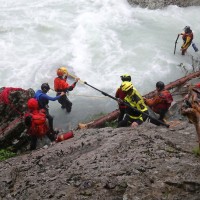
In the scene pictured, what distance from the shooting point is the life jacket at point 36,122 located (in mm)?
7961

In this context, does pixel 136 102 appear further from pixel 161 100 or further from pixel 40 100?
pixel 40 100

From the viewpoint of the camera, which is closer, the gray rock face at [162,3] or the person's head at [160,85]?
the person's head at [160,85]

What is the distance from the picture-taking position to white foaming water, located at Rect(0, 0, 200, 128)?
13352 mm

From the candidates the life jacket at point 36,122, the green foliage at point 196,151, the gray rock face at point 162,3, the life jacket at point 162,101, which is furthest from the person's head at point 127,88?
the gray rock face at point 162,3

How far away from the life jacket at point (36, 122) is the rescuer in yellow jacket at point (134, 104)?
1927 millimetres

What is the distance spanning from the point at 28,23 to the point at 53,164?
12.9 m

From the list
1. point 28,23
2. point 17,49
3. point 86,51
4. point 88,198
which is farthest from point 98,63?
point 88,198

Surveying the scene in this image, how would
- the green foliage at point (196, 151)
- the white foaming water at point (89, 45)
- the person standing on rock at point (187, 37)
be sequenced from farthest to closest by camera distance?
the person standing on rock at point (187, 37) → the white foaming water at point (89, 45) → the green foliage at point (196, 151)

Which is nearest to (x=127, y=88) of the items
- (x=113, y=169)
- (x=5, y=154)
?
(x=113, y=169)

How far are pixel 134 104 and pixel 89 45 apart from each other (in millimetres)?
8461

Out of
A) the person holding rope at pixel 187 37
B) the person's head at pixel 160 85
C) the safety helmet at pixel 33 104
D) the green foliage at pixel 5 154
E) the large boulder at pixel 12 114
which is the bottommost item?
the green foliage at pixel 5 154

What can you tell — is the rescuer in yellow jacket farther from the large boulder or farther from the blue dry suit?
the large boulder

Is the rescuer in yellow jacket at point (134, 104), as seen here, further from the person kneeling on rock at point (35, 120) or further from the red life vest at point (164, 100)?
the person kneeling on rock at point (35, 120)

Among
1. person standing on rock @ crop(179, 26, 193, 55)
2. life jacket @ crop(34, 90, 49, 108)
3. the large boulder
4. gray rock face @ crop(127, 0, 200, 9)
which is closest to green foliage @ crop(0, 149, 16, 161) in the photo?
the large boulder
